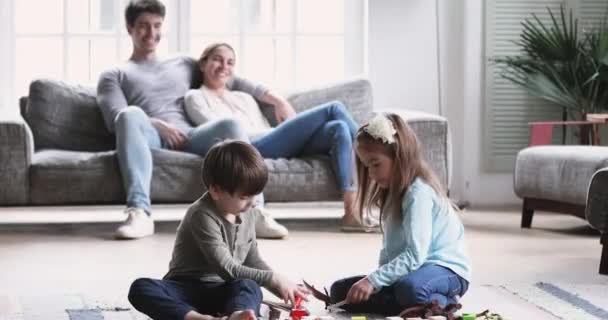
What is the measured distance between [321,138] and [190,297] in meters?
2.35

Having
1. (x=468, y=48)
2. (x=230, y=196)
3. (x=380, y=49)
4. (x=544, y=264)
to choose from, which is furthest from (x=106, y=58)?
(x=230, y=196)

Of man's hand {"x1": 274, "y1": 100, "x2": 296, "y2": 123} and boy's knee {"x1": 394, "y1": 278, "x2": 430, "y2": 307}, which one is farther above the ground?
man's hand {"x1": 274, "y1": 100, "x2": 296, "y2": 123}

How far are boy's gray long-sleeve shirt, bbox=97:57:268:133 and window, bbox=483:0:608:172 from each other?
1.44 meters

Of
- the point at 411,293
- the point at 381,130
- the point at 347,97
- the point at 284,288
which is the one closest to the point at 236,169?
the point at 284,288

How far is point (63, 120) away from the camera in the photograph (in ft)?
17.3

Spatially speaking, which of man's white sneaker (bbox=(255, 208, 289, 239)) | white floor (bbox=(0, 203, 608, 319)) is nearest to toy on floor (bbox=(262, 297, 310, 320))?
white floor (bbox=(0, 203, 608, 319))

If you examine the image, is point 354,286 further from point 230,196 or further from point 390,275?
point 230,196

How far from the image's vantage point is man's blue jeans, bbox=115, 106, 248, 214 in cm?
479

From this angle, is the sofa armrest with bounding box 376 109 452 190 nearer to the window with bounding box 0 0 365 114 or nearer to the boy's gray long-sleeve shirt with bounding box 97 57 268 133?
the boy's gray long-sleeve shirt with bounding box 97 57 268 133

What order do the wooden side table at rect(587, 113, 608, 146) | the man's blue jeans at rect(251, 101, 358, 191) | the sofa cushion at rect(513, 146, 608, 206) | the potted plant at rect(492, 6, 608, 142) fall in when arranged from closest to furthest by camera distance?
1. the sofa cushion at rect(513, 146, 608, 206)
2. the man's blue jeans at rect(251, 101, 358, 191)
3. the wooden side table at rect(587, 113, 608, 146)
4. the potted plant at rect(492, 6, 608, 142)

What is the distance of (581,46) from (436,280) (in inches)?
130

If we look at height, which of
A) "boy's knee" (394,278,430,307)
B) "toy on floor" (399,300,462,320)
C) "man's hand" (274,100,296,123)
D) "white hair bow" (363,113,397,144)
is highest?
"white hair bow" (363,113,397,144)

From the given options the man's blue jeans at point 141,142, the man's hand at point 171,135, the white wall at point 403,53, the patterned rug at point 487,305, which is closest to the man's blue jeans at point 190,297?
the patterned rug at point 487,305

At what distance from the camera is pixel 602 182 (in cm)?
386
